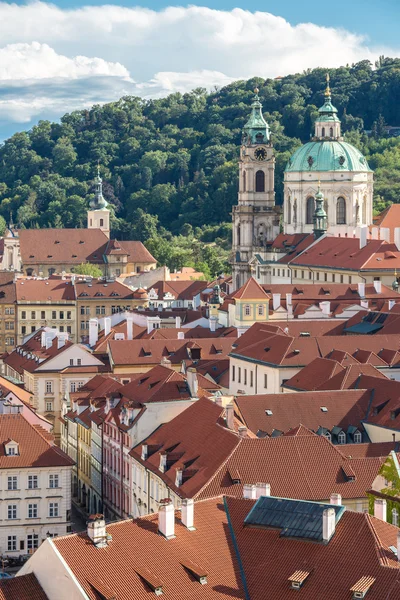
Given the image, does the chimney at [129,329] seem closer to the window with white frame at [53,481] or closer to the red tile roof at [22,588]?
the window with white frame at [53,481]

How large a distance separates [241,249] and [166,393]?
89.6 m

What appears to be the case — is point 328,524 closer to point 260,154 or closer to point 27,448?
point 27,448

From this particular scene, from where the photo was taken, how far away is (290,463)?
53.3 m

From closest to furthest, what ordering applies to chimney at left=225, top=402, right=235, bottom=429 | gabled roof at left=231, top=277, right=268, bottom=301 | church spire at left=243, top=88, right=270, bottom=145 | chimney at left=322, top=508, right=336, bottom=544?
chimney at left=322, top=508, right=336, bottom=544
chimney at left=225, top=402, right=235, bottom=429
gabled roof at left=231, top=277, right=268, bottom=301
church spire at left=243, top=88, right=270, bottom=145

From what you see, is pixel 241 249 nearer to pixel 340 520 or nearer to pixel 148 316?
pixel 148 316

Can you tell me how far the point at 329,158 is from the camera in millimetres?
150125

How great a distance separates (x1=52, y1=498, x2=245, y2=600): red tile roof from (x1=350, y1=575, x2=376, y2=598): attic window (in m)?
3.07

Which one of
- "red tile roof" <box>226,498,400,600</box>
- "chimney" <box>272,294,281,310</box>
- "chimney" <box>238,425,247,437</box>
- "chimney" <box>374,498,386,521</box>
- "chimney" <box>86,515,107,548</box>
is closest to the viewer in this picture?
"red tile roof" <box>226,498,400,600</box>

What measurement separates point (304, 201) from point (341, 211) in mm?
3800

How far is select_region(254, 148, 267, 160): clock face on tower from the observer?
159 m

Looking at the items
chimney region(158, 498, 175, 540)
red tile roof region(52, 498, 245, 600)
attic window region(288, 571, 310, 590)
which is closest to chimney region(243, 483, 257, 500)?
red tile roof region(52, 498, 245, 600)

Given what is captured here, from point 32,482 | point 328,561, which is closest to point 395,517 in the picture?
point 328,561

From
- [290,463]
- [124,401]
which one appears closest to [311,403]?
[124,401]

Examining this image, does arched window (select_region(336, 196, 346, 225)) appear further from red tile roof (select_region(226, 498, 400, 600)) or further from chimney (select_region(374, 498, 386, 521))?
red tile roof (select_region(226, 498, 400, 600))
